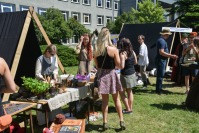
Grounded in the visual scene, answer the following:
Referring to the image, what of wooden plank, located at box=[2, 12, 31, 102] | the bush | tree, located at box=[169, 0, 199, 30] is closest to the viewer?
wooden plank, located at box=[2, 12, 31, 102]

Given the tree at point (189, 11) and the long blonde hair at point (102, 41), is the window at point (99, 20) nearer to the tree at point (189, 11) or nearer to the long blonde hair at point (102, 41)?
the tree at point (189, 11)

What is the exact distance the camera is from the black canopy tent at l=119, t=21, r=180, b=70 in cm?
1019

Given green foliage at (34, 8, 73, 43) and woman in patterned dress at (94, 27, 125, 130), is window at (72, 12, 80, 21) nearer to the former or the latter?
green foliage at (34, 8, 73, 43)

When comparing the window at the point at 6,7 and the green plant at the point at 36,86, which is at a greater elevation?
the window at the point at 6,7

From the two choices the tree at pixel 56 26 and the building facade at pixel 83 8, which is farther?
the building facade at pixel 83 8

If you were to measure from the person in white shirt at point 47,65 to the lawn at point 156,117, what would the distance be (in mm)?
1092

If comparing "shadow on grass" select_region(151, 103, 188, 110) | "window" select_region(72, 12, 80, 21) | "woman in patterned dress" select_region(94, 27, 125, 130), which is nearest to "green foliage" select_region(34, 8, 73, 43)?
"window" select_region(72, 12, 80, 21)

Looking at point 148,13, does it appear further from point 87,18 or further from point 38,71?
point 38,71

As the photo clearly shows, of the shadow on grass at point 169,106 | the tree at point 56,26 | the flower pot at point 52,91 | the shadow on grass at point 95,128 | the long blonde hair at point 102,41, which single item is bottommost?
the shadow on grass at point 95,128

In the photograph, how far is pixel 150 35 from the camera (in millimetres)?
10477

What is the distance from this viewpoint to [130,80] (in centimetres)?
519

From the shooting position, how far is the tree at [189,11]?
21.1 m

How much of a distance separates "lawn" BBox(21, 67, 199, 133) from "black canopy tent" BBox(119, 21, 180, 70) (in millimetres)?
3525

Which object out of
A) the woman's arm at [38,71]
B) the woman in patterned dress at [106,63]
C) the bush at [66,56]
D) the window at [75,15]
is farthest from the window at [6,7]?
the woman in patterned dress at [106,63]
